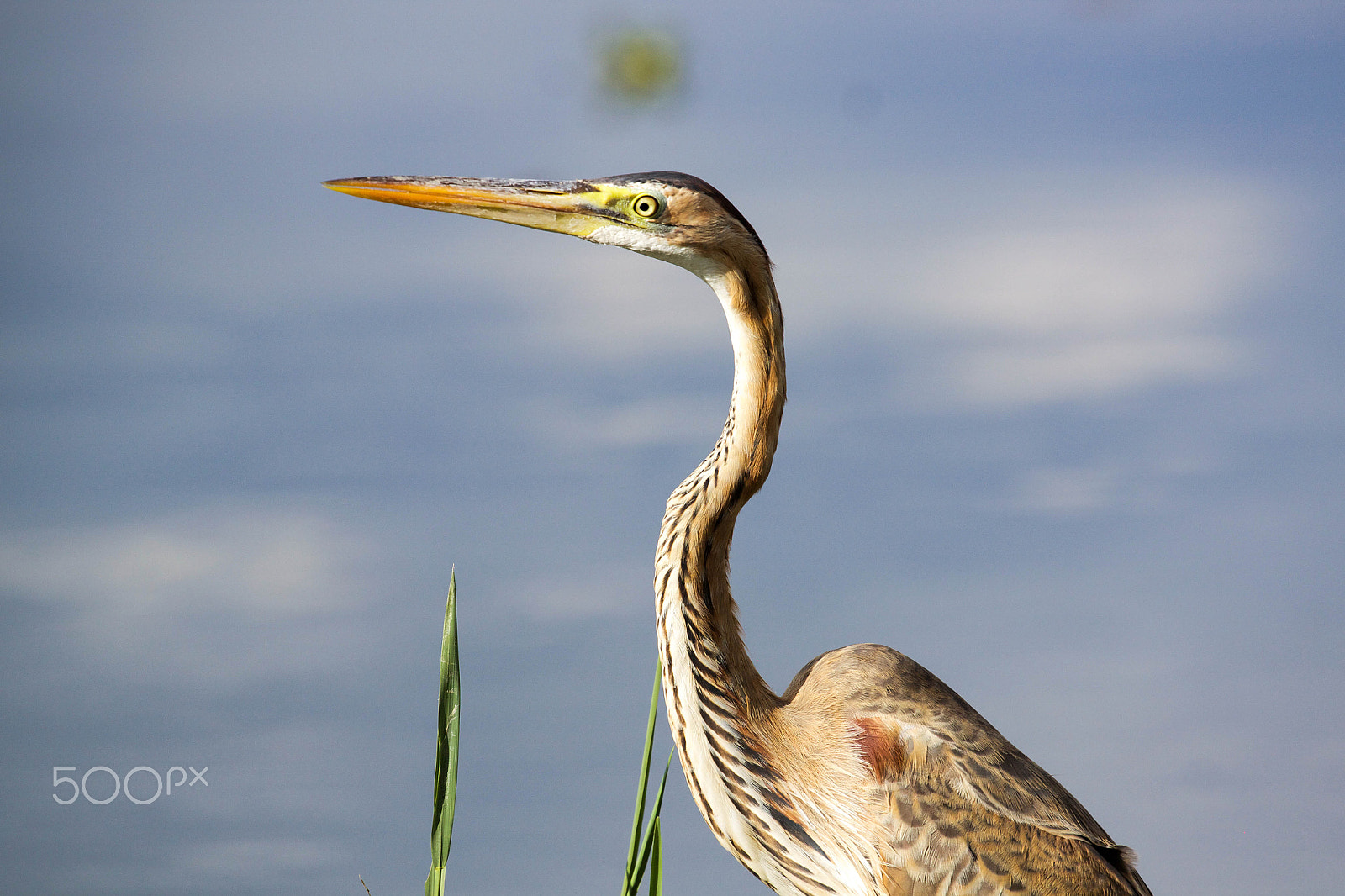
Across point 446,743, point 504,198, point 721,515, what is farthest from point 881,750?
point 504,198

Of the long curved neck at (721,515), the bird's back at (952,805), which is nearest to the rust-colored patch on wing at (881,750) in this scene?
the bird's back at (952,805)

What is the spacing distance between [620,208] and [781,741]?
1216 mm

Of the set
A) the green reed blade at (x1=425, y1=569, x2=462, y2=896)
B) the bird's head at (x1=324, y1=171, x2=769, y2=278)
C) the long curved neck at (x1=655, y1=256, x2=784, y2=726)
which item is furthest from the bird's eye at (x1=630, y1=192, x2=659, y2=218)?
the green reed blade at (x1=425, y1=569, x2=462, y2=896)

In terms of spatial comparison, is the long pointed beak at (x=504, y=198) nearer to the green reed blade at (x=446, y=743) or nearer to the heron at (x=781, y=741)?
the heron at (x=781, y=741)

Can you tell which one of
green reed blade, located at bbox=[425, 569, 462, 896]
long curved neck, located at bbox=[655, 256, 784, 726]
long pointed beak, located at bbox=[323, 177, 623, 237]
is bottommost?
green reed blade, located at bbox=[425, 569, 462, 896]

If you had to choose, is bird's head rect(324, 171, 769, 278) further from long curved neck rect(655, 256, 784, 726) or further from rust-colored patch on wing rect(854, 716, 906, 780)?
rust-colored patch on wing rect(854, 716, 906, 780)

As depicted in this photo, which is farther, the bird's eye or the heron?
the bird's eye

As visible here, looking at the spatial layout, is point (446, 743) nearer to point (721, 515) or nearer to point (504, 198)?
point (721, 515)

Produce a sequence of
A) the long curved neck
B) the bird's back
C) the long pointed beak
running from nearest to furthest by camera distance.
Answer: the bird's back, the long curved neck, the long pointed beak

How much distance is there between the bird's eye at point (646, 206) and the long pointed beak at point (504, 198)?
0.23 feet

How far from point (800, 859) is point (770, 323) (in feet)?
3.71

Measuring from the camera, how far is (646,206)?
2.68 meters

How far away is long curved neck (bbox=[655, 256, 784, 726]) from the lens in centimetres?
261

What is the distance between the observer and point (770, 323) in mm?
2645
